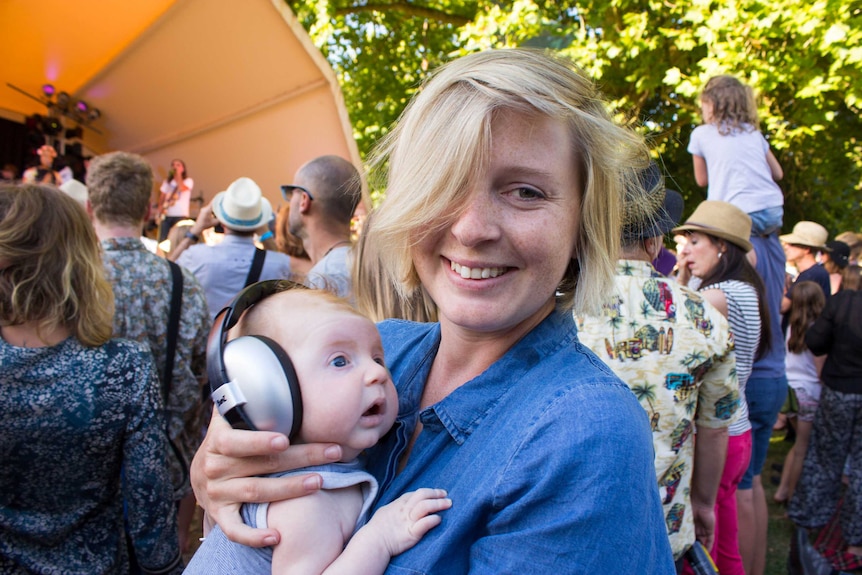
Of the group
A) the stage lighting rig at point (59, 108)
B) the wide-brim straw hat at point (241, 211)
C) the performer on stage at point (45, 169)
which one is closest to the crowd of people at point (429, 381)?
the wide-brim straw hat at point (241, 211)

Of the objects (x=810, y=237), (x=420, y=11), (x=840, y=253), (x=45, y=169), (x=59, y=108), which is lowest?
(x=840, y=253)

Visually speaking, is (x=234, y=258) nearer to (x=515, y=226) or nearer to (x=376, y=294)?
(x=376, y=294)

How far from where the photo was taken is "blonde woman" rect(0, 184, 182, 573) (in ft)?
7.79

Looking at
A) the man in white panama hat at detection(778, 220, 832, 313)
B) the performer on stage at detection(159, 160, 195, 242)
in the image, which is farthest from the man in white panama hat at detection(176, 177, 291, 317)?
the man in white panama hat at detection(778, 220, 832, 313)

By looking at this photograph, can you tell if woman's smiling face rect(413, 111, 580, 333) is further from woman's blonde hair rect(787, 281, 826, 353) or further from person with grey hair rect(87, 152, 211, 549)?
woman's blonde hair rect(787, 281, 826, 353)

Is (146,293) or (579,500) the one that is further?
(146,293)

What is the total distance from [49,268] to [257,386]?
1774mm

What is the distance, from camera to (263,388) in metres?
1.24

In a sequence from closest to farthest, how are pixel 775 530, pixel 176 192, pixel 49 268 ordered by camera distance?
pixel 49 268
pixel 775 530
pixel 176 192

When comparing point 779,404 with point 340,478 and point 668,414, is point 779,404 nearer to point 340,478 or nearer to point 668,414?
point 668,414

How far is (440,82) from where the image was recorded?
132cm

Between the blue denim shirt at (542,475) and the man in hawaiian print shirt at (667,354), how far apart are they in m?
1.20

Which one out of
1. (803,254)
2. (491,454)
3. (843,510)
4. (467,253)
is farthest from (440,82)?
(803,254)

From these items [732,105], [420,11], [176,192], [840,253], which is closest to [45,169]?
[176,192]
